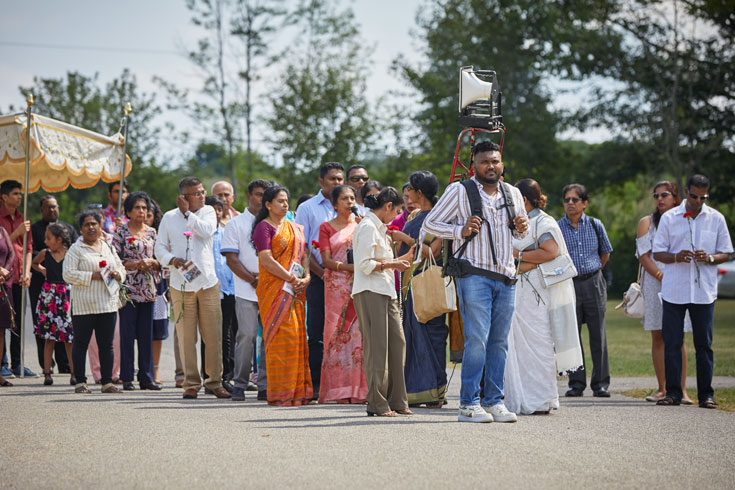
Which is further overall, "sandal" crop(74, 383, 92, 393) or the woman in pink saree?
"sandal" crop(74, 383, 92, 393)

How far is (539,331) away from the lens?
30.4 ft

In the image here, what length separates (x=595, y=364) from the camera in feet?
36.4

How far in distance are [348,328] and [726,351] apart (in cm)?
928

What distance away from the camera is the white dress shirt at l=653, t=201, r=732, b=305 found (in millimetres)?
10016

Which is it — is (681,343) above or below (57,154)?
below

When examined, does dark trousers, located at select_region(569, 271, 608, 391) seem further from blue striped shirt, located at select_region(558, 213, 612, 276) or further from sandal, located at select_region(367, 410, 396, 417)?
sandal, located at select_region(367, 410, 396, 417)

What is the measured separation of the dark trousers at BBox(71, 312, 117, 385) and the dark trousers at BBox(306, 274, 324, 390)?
7.42 feet

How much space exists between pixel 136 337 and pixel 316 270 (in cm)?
265

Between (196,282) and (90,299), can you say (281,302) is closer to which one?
(196,282)

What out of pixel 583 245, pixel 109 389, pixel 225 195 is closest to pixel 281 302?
pixel 109 389

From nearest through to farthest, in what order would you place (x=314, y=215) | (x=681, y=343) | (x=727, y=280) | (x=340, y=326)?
(x=340, y=326) → (x=681, y=343) → (x=314, y=215) → (x=727, y=280)

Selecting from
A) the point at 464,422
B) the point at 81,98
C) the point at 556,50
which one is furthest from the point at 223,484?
the point at 81,98

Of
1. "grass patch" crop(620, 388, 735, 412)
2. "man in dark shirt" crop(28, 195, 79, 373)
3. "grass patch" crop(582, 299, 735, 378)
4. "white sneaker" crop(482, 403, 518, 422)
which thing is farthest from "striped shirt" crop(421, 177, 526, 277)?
"man in dark shirt" crop(28, 195, 79, 373)

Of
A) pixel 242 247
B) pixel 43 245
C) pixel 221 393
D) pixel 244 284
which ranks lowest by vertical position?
pixel 221 393
